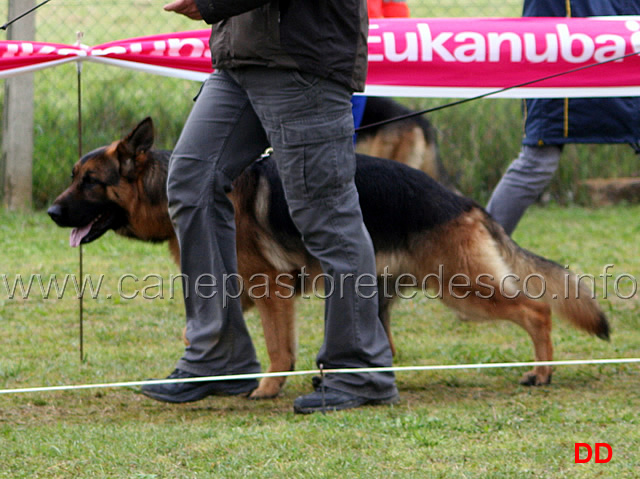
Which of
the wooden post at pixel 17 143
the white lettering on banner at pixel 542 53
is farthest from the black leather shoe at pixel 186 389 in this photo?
the wooden post at pixel 17 143

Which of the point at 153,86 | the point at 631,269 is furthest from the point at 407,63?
the point at 153,86

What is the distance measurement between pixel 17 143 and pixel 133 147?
13.9ft

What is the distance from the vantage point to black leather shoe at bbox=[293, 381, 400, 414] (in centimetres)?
321

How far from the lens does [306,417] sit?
317 cm

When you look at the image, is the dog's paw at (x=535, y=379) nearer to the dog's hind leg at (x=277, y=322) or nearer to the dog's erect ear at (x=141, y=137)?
the dog's hind leg at (x=277, y=322)

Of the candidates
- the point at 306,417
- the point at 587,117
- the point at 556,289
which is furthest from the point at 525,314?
the point at 587,117

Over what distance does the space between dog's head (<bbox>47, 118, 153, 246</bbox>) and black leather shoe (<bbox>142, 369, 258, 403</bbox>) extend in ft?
2.41

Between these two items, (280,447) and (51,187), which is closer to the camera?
(280,447)

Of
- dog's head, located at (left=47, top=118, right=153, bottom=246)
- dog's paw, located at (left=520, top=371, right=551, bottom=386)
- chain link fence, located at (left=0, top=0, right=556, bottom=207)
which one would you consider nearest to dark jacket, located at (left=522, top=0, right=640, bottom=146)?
dog's paw, located at (left=520, top=371, right=551, bottom=386)

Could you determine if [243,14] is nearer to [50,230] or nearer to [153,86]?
[50,230]

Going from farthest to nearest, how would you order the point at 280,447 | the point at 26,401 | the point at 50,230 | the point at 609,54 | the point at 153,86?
the point at 153,86
the point at 50,230
the point at 609,54
the point at 26,401
the point at 280,447

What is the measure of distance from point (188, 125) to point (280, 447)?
3.94 ft

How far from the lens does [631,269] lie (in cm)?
597

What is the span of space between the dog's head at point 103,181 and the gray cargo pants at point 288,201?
0.46 meters
